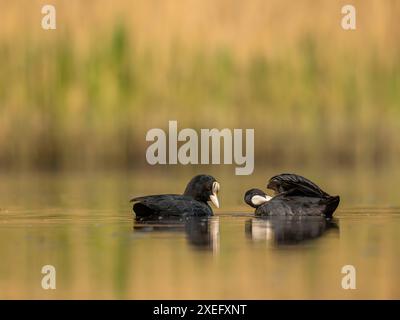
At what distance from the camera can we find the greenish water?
13305mm

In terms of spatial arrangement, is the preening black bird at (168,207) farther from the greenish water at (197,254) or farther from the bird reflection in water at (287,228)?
the bird reflection in water at (287,228)

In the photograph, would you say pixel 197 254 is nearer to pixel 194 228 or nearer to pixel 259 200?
pixel 194 228

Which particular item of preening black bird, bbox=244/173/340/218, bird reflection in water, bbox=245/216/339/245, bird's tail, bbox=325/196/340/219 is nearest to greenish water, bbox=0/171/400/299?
bird reflection in water, bbox=245/216/339/245

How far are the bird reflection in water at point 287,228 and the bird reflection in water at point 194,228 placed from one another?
1.64ft

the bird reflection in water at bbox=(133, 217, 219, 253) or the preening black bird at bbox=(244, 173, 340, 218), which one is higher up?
the preening black bird at bbox=(244, 173, 340, 218)

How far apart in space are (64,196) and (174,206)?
7.17m

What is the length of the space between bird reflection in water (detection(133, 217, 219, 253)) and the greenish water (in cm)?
2

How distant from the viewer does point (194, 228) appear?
60.1 ft

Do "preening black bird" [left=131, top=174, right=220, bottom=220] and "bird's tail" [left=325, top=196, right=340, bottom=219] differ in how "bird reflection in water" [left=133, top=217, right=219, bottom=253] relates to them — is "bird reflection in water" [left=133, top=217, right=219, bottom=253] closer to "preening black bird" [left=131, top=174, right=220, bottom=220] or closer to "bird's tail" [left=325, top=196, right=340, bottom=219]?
"preening black bird" [left=131, top=174, right=220, bottom=220]

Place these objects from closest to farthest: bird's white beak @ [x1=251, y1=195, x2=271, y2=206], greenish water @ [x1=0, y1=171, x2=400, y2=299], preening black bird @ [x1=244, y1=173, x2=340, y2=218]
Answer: greenish water @ [x1=0, y1=171, x2=400, y2=299] < preening black bird @ [x1=244, y1=173, x2=340, y2=218] < bird's white beak @ [x1=251, y1=195, x2=271, y2=206]

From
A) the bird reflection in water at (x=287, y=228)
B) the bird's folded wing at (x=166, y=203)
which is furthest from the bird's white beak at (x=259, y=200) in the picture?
the bird's folded wing at (x=166, y=203)

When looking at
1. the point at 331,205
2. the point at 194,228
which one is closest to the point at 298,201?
the point at 331,205

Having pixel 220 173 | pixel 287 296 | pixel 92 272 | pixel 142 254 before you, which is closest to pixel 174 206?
pixel 142 254
